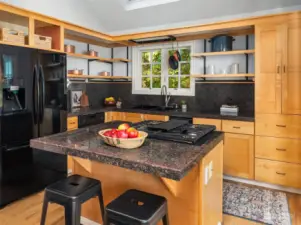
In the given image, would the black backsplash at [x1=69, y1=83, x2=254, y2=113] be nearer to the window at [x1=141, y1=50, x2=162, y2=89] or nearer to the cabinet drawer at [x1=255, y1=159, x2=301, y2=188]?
the window at [x1=141, y1=50, x2=162, y2=89]

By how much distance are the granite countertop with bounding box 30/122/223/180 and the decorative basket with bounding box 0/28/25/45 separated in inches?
58.2

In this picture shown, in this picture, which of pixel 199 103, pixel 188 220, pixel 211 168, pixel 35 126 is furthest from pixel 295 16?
pixel 35 126

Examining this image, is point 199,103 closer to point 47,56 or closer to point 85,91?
point 85,91

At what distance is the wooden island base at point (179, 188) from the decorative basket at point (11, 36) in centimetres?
160

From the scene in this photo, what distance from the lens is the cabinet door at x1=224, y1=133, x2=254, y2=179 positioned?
3314 millimetres

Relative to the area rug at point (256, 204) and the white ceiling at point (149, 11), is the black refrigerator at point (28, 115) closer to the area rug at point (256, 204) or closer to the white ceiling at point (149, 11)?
the white ceiling at point (149, 11)

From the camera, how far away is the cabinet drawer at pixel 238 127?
329 cm

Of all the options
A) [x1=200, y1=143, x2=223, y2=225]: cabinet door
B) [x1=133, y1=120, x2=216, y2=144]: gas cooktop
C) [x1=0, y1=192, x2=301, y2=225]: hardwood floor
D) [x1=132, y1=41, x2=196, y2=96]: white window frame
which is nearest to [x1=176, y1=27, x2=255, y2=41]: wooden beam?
[x1=132, y1=41, x2=196, y2=96]: white window frame

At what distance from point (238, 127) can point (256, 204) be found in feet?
3.32

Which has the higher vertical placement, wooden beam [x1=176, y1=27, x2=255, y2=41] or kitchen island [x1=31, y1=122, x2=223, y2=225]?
wooden beam [x1=176, y1=27, x2=255, y2=41]

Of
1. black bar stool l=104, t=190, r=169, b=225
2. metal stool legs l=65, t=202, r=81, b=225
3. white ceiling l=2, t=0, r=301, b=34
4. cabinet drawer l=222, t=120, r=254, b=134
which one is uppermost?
white ceiling l=2, t=0, r=301, b=34

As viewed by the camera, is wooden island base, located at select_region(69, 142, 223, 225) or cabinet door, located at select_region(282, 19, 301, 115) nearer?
wooden island base, located at select_region(69, 142, 223, 225)

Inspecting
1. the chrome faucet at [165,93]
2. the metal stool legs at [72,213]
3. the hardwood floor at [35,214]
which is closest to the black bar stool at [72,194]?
the metal stool legs at [72,213]

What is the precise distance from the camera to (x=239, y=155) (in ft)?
11.1
